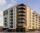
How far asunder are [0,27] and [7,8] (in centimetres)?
24

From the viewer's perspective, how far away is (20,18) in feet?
2.47

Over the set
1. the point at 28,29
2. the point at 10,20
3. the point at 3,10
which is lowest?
the point at 28,29

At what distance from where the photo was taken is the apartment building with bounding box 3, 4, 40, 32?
743 mm

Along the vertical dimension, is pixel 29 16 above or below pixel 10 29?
above

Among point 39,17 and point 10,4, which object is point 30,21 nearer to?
point 39,17

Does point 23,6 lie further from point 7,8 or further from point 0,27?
point 0,27

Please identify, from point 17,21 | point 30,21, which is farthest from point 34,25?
point 17,21

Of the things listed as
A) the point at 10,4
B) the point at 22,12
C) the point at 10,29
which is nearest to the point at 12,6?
the point at 10,4

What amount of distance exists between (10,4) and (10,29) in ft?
0.99

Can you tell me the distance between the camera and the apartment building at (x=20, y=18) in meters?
0.74

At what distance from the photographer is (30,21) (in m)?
0.77

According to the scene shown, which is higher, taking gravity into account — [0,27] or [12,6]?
[12,6]

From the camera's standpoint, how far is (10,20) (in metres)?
0.75

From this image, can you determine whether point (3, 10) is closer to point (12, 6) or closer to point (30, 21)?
point (12, 6)
